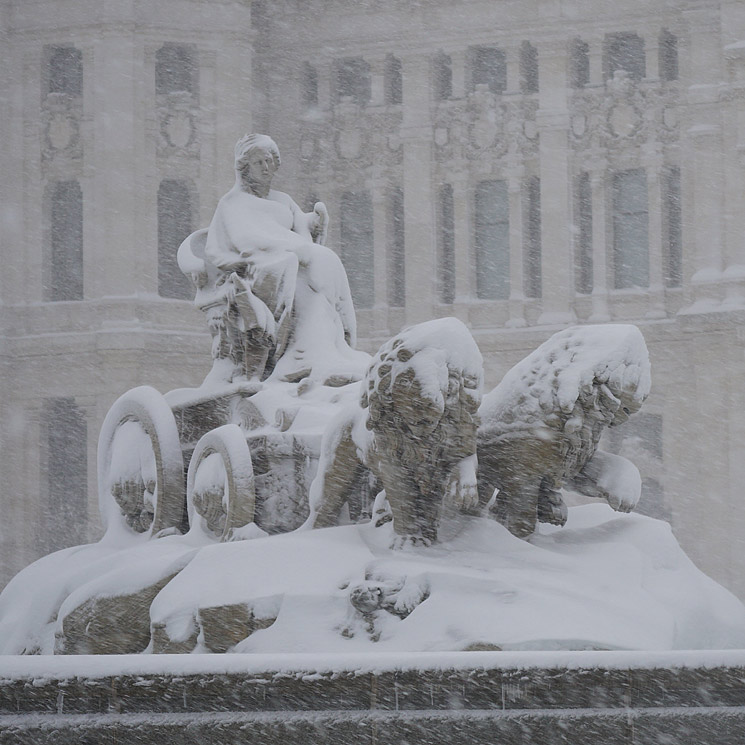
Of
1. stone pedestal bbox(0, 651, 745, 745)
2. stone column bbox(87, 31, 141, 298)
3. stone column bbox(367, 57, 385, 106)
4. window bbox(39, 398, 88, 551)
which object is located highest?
stone column bbox(367, 57, 385, 106)

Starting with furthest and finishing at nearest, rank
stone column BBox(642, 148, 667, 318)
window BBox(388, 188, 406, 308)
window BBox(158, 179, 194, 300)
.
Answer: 1. window BBox(388, 188, 406, 308)
2. window BBox(158, 179, 194, 300)
3. stone column BBox(642, 148, 667, 318)

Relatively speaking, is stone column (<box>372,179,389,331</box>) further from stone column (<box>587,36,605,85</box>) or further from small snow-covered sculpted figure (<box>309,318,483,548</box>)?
small snow-covered sculpted figure (<box>309,318,483,548</box>)

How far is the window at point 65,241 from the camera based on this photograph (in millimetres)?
29062

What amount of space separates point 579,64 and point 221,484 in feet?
72.4

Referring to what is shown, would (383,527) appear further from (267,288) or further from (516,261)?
(516,261)

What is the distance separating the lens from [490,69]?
96.8 ft

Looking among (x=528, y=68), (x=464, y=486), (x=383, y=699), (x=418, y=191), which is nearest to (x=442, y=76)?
(x=528, y=68)

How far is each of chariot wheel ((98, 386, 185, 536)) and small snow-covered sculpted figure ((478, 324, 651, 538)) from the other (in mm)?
1954

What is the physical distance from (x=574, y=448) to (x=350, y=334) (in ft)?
8.65

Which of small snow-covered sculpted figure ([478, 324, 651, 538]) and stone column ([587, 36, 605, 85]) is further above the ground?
stone column ([587, 36, 605, 85])

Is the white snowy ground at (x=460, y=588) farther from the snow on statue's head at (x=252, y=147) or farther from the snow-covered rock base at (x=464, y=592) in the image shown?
the snow on statue's head at (x=252, y=147)

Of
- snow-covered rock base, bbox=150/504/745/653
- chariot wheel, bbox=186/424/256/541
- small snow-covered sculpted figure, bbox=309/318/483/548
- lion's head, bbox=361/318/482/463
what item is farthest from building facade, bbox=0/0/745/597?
lion's head, bbox=361/318/482/463

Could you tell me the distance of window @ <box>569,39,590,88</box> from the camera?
2869cm

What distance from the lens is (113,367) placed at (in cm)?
2770
